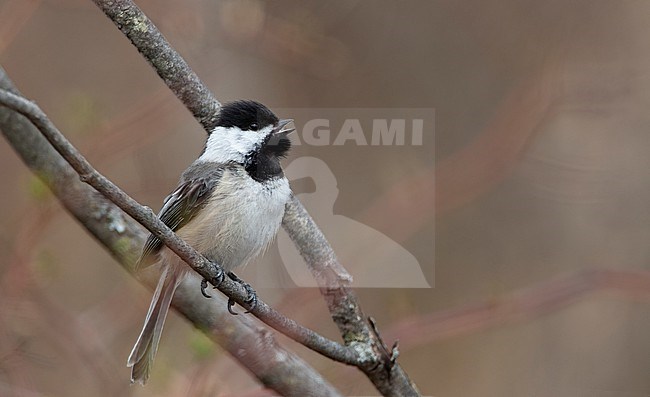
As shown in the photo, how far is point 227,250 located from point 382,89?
117 inches

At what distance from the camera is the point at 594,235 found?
5527 millimetres

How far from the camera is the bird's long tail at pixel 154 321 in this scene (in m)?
2.93

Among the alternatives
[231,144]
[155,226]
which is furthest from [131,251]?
[155,226]

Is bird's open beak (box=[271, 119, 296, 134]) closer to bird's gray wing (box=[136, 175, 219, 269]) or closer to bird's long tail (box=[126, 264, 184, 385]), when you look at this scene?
bird's gray wing (box=[136, 175, 219, 269])

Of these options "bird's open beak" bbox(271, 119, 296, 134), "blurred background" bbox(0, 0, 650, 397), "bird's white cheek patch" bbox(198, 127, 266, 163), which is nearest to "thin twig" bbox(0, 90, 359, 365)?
"bird's white cheek patch" bbox(198, 127, 266, 163)

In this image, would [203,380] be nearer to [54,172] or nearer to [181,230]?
[181,230]

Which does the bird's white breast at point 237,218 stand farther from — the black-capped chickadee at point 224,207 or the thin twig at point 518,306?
the thin twig at point 518,306

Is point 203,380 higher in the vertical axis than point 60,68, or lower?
lower

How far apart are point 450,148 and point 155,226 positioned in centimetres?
369

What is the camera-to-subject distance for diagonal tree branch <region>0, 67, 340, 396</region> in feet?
9.11

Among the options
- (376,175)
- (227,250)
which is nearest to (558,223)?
(376,175)

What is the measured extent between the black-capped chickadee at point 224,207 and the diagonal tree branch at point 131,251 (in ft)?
0.37

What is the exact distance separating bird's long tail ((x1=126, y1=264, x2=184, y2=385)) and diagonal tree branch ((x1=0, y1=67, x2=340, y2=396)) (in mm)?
51

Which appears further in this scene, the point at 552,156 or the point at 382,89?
the point at 382,89
